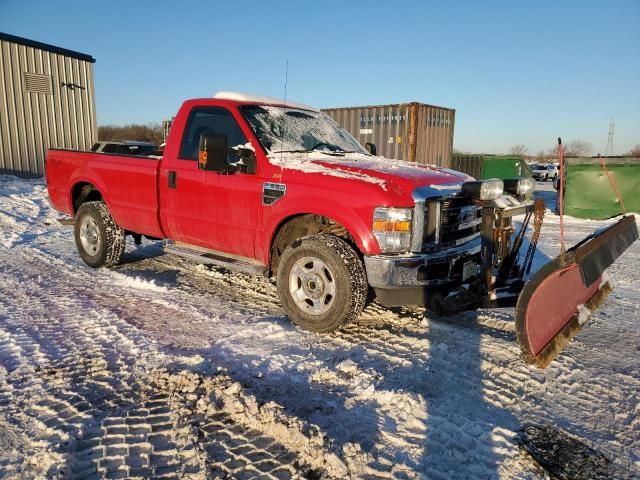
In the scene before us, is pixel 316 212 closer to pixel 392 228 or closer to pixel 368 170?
pixel 368 170

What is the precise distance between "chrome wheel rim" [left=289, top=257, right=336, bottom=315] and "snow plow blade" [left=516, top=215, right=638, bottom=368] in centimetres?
146

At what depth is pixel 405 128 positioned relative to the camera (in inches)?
550

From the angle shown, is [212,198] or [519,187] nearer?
[519,187]

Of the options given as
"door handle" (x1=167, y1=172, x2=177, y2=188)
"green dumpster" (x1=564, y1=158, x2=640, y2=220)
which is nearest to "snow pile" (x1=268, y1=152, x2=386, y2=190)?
"door handle" (x1=167, y1=172, x2=177, y2=188)

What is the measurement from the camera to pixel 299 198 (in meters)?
3.88

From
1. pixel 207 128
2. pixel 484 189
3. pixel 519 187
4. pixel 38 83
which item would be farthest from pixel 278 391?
pixel 38 83

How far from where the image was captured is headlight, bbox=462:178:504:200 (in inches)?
143

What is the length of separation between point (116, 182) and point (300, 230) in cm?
263

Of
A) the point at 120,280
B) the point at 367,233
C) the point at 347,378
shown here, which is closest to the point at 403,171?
the point at 367,233

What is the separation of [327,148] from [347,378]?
262 centimetres

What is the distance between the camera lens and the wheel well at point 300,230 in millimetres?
4043

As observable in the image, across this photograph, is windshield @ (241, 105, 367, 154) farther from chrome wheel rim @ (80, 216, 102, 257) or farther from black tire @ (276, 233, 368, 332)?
chrome wheel rim @ (80, 216, 102, 257)

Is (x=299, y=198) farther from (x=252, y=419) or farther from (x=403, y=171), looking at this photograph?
(x=252, y=419)

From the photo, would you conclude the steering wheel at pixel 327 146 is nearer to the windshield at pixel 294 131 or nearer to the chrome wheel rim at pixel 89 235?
the windshield at pixel 294 131
